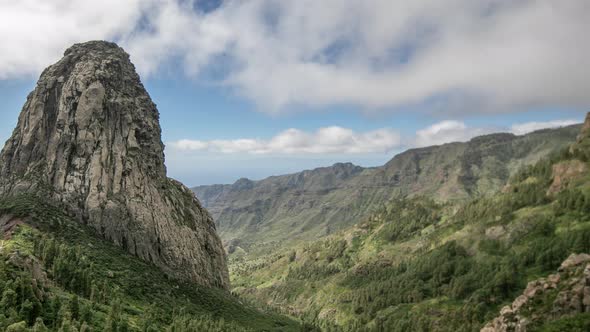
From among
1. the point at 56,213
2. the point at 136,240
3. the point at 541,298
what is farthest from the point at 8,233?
the point at 541,298

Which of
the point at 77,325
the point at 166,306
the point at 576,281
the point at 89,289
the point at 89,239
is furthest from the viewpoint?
the point at 576,281

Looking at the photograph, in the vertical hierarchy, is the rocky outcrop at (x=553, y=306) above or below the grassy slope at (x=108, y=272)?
below

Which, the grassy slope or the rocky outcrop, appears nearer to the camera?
the grassy slope

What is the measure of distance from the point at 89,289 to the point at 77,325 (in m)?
40.6

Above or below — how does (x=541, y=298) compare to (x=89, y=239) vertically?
below

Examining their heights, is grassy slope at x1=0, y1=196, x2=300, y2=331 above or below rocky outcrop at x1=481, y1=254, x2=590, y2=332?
above

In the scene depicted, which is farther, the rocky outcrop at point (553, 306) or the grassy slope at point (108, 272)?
the rocky outcrop at point (553, 306)

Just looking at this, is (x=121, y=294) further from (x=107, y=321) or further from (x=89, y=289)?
(x=107, y=321)

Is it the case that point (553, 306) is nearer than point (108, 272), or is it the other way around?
point (108, 272)

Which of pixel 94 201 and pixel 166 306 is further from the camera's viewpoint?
pixel 94 201

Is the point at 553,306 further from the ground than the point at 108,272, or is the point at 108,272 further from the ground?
the point at 108,272

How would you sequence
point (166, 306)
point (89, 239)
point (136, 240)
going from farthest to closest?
point (136, 240), point (89, 239), point (166, 306)

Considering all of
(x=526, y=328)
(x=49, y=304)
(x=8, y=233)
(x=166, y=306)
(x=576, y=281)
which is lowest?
(x=526, y=328)

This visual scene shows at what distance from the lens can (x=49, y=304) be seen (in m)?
99.7
